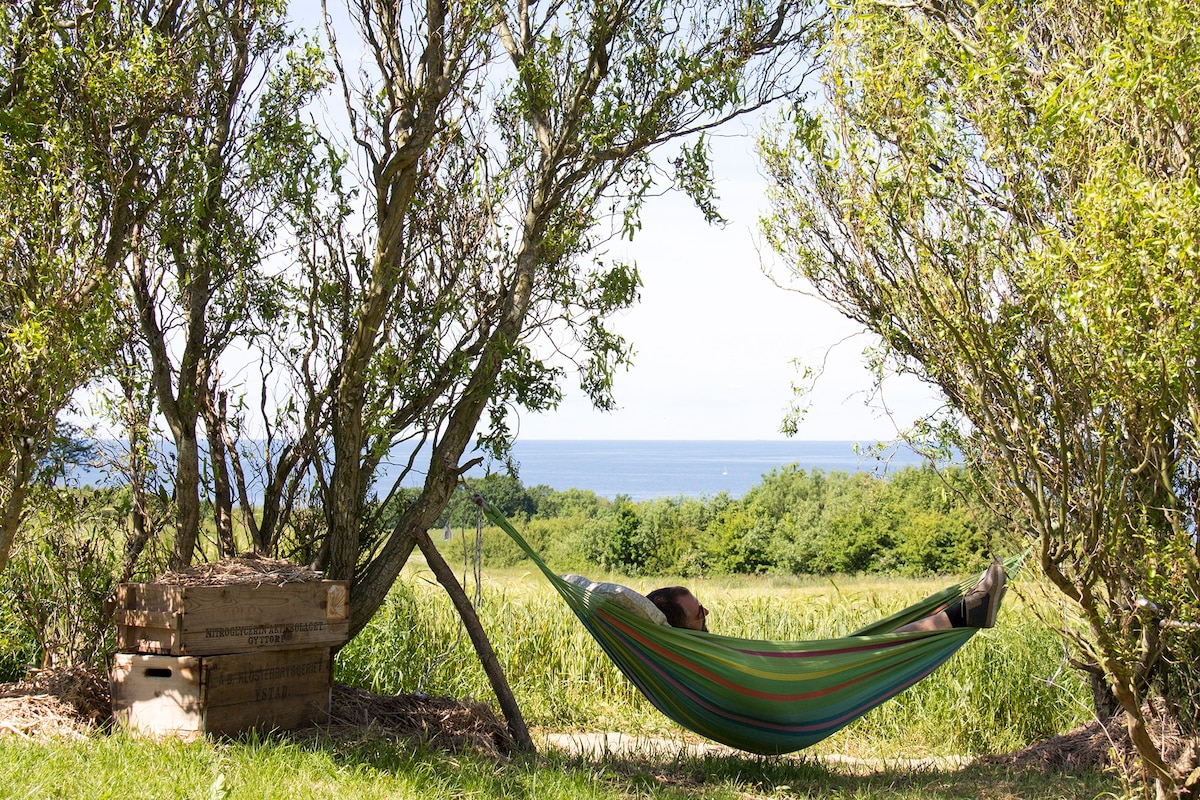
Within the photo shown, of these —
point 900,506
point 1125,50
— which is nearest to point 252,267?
point 1125,50

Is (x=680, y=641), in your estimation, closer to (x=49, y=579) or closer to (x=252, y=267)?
→ (x=252, y=267)

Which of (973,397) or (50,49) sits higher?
(50,49)

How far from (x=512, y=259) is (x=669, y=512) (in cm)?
1450

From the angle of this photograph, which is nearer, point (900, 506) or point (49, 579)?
point (49, 579)

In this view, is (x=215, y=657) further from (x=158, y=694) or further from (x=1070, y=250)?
(x=1070, y=250)

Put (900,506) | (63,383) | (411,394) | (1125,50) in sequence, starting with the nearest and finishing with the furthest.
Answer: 1. (1125,50)
2. (63,383)
3. (411,394)
4. (900,506)

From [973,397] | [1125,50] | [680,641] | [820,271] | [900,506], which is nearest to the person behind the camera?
[1125,50]

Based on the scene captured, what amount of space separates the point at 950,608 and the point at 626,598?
139cm

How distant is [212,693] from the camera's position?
3303 mm

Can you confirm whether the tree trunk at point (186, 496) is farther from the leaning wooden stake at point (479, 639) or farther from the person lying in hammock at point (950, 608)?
the person lying in hammock at point (950, 608)

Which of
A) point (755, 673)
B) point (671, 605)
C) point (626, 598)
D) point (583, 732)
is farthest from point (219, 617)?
point (583, 732)

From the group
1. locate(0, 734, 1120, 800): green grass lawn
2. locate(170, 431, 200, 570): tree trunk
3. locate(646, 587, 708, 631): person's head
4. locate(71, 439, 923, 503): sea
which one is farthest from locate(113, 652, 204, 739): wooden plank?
locate(646, 587, 708, 631): person's head

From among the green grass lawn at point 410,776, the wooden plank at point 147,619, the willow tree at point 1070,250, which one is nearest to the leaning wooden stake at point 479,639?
the green grass lawn at point 410,776

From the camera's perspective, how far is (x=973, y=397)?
267cm
